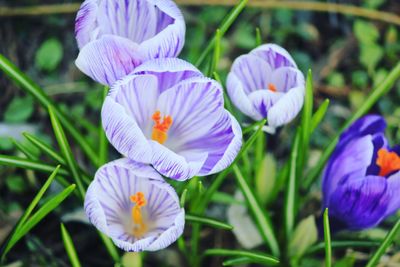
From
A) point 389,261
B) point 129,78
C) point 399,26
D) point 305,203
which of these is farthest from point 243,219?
point 399,26

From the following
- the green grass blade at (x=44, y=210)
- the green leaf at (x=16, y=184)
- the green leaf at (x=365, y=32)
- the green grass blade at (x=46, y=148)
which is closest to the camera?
the green grass blade at (x=44, y=210)

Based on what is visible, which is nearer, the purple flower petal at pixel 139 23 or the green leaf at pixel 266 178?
the purple flower petal at pixel 139 23

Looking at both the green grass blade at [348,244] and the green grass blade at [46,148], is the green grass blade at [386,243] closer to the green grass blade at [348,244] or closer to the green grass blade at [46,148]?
the green grass blade at [348,244]

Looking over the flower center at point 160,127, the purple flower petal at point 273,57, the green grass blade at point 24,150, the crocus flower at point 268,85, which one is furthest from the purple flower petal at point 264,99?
the green grass blade at point 24,150

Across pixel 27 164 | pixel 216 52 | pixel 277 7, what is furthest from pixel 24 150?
pixel 277 7

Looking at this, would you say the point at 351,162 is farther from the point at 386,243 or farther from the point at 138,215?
the point at 138,215

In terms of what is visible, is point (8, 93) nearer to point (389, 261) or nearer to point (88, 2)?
point (88, 2)

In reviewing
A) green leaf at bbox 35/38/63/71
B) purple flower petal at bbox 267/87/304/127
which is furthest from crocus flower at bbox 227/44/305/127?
green leaf at bbox 35/38/63/71
